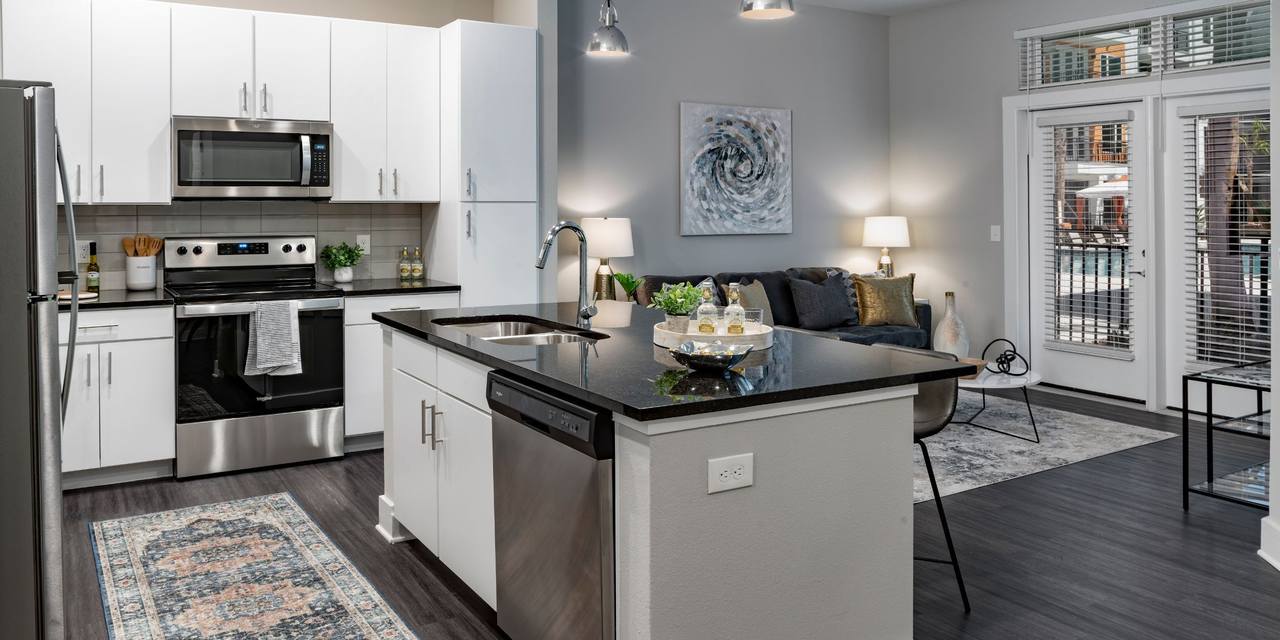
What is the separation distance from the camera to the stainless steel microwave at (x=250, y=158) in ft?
15.1

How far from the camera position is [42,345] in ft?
7.09

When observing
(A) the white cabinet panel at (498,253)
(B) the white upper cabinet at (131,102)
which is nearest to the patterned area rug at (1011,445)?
(A) the white cabinet panel at (498,253)

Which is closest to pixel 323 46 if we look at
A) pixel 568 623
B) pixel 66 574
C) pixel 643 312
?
pixel 643 312

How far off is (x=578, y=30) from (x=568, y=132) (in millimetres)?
650

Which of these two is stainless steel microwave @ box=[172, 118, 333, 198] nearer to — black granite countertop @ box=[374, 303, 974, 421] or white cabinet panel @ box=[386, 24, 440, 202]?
white cabinet panel @ box=[386, 24, 440, 202]

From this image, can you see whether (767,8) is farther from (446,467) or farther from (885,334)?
(885,334)

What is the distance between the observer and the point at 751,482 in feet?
7.33

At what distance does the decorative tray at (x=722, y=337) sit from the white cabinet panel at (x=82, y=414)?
9.31ft

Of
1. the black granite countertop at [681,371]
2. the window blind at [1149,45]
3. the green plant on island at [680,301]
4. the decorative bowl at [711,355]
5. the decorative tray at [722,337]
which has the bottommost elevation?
the black granite countertop at [681,371]

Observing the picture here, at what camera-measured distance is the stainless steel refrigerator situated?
211cm

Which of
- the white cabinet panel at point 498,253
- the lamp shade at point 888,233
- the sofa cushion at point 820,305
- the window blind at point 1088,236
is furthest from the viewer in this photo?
the lamp shade at point 888,233

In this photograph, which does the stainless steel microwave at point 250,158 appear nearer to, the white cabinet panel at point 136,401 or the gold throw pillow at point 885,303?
the white cabinet panel at point 136,401

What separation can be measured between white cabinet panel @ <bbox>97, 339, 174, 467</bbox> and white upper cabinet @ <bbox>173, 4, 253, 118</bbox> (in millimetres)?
1157

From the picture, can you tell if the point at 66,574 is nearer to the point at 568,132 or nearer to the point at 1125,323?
the point at 568,132
